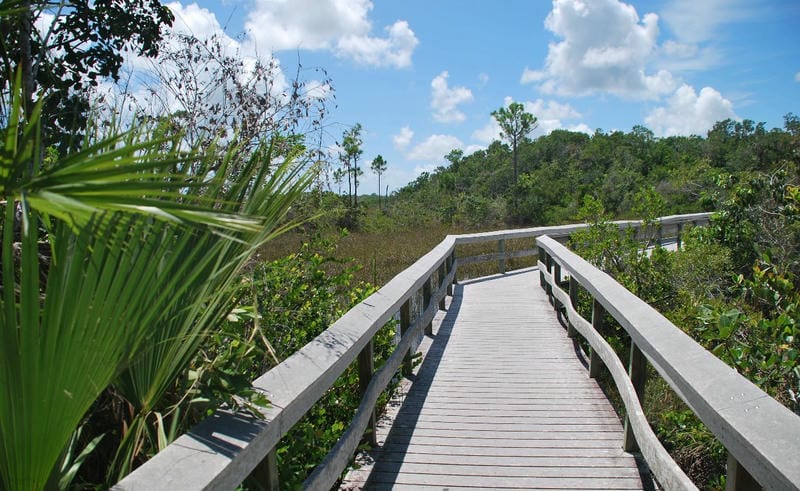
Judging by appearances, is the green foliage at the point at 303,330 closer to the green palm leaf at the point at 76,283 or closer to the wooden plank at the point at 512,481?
the wooden plank at the point at 512,481

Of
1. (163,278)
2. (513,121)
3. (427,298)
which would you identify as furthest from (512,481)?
(513,121)

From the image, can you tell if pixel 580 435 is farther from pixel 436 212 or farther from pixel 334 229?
pixel 436 212

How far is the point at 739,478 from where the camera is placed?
204cm

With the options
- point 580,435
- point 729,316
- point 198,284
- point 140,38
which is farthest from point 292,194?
point 140,38

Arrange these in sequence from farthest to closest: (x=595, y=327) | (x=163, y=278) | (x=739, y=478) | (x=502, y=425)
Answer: (x=595, y=327) → (x=502, y=425) → (x=739, y=478) → (x=163, y=278)

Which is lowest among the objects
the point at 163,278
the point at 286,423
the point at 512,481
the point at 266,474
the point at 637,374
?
the point at 512,481

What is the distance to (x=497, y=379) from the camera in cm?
530

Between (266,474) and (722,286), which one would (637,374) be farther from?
(722,286)

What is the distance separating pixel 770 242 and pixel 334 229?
7.56 m

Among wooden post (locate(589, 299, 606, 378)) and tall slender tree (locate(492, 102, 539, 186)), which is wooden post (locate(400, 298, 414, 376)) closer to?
wooden post (locate(589, 299, 606, 378))

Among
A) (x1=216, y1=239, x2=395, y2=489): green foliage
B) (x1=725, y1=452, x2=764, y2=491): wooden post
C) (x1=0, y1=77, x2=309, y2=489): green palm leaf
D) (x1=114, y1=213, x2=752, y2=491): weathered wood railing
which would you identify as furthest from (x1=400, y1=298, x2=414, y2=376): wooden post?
(x1=0, y1=77, x2=309, y2=489): green palm leaf

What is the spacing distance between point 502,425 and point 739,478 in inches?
90.5

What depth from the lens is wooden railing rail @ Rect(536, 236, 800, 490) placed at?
1752 mm

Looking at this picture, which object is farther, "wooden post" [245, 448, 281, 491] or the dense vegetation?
"wooden post" [245, 448, 281, 491]
